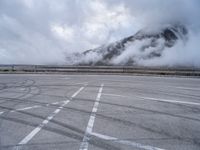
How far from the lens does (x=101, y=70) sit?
25719 millimetres

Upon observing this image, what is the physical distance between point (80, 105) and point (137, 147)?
3.95 meters

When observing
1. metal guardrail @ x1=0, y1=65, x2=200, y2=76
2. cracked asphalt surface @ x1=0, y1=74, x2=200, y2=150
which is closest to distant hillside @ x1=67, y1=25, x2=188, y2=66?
metal guardrail @ x1=0, y1=65, x2=200, y2=76

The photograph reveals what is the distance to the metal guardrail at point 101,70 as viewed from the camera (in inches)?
922

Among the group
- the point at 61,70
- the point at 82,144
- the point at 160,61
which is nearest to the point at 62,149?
the point at 82,144

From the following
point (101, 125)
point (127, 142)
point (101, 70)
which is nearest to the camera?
point (127, 142)

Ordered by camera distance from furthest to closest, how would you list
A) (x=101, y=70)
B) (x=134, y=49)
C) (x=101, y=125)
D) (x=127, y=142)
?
1. (x=134, y=49)
2. (x=101, y=70)
3. (x=101, y=125)
4. (x=127, y=142)

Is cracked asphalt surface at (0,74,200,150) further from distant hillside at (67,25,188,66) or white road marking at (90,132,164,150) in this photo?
distant hillside at (67,25,188,66)

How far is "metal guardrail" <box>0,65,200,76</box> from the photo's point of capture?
23.4 meters

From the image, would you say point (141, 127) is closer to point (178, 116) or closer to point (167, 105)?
point (178, 116)

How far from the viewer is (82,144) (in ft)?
13.4

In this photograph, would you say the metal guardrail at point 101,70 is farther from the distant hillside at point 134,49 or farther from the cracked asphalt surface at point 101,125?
the distant hillside at point 134,49

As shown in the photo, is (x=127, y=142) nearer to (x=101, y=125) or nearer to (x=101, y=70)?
(x=101, y=125)

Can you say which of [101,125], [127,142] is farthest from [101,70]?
[127,142]

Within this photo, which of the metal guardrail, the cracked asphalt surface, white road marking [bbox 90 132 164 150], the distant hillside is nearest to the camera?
white road marking [bbox 90 132 164 150]
